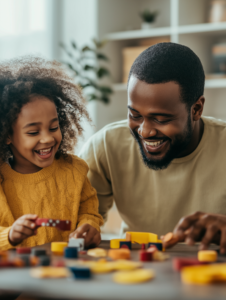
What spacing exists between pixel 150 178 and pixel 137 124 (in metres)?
0.24

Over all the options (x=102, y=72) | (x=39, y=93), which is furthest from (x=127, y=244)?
(x=102, y=72)

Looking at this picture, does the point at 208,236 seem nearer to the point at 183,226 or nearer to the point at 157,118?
the point at 183,226

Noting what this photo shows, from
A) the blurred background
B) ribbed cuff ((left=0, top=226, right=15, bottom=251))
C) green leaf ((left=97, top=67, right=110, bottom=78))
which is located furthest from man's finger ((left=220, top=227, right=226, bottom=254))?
green leaf ((left=97, top=67, right=110, bottom=78))

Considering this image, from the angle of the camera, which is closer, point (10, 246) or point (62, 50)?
point (10, 246)

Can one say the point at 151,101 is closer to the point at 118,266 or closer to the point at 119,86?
the point at 118,266

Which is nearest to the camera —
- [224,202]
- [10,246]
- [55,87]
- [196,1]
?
[10,246]

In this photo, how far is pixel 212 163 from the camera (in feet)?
4.64

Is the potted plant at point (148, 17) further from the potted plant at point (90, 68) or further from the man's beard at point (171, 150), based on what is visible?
the man's beard at point (171, 150)

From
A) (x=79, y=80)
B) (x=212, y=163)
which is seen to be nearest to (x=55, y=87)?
(x=212, y=163)

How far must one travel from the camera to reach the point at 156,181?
1438 mm

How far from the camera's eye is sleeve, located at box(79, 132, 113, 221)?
1.48 meters

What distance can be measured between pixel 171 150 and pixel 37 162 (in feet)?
1.44

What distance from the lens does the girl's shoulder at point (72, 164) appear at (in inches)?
50.7

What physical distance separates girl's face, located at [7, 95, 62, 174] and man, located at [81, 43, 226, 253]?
0.25 meters
